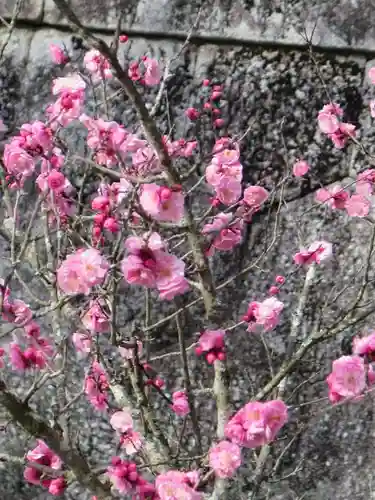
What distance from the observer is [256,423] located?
1468 mm

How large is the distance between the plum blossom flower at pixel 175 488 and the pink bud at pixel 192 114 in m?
1.36

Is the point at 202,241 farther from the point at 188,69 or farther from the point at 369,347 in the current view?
the point at 188,69

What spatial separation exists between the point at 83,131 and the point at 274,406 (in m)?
1.46

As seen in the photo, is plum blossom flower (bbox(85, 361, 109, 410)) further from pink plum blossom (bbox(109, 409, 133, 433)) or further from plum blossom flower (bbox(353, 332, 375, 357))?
plum blossom flower (bbox(353, 332, 375, 357))

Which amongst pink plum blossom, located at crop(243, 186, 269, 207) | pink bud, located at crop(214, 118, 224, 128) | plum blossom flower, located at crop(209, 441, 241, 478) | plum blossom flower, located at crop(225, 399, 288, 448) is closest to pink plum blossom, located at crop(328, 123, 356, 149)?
pink plum blossom, located at crop(243, 186, 269, 207)

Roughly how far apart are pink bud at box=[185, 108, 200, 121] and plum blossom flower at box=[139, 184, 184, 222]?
102 cm

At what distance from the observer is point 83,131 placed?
2.46 m

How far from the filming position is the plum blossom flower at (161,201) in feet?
4.35

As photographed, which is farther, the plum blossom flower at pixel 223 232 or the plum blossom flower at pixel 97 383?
the plum blossom flower at pixel 97 383

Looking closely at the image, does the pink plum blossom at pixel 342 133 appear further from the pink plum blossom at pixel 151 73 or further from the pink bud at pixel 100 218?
the pink bud at pixel 100 218

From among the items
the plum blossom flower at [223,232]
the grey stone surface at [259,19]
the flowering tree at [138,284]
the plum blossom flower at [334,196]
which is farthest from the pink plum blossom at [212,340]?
the grey stone surface at [259,19]

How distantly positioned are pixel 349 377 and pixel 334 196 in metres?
0.83

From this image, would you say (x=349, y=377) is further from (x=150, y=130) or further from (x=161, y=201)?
(x=150, y=130)

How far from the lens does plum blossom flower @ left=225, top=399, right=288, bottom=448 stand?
1472mm
